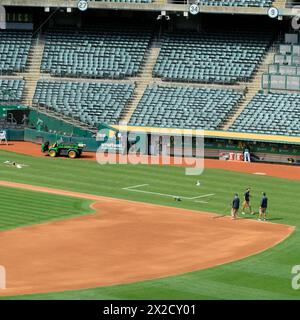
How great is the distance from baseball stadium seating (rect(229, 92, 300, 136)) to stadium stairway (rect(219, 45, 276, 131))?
→ 0.73 metres

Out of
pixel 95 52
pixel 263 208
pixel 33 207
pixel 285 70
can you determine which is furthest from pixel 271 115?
pixel 33 207

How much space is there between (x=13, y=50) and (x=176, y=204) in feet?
132

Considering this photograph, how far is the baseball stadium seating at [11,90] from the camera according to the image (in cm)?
8450

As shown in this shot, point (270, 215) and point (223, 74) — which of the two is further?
point (223, 74)

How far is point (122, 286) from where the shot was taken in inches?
1458

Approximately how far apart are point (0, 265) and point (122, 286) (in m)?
6.17

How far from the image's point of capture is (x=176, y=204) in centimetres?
5484

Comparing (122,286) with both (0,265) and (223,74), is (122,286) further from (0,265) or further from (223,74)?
(223,74)

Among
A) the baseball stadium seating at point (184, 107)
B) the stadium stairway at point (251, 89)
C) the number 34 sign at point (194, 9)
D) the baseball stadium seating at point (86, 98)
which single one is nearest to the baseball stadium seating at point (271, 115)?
the stadium stairway at point (251, 89)

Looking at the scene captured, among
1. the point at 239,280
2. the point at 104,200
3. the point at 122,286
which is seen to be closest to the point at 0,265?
the point at 122,286

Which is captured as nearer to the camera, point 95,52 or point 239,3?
point 239,3

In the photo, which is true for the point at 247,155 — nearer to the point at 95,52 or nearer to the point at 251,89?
the point at 251,89

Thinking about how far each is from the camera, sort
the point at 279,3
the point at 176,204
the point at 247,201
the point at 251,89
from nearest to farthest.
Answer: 1. the point at 247,201
2. the point at 176,204
3. the point at 251,89
4. the point at 279,3

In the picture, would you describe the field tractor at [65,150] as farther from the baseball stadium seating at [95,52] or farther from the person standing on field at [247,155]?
the baseball stadium seating at [95,52]
